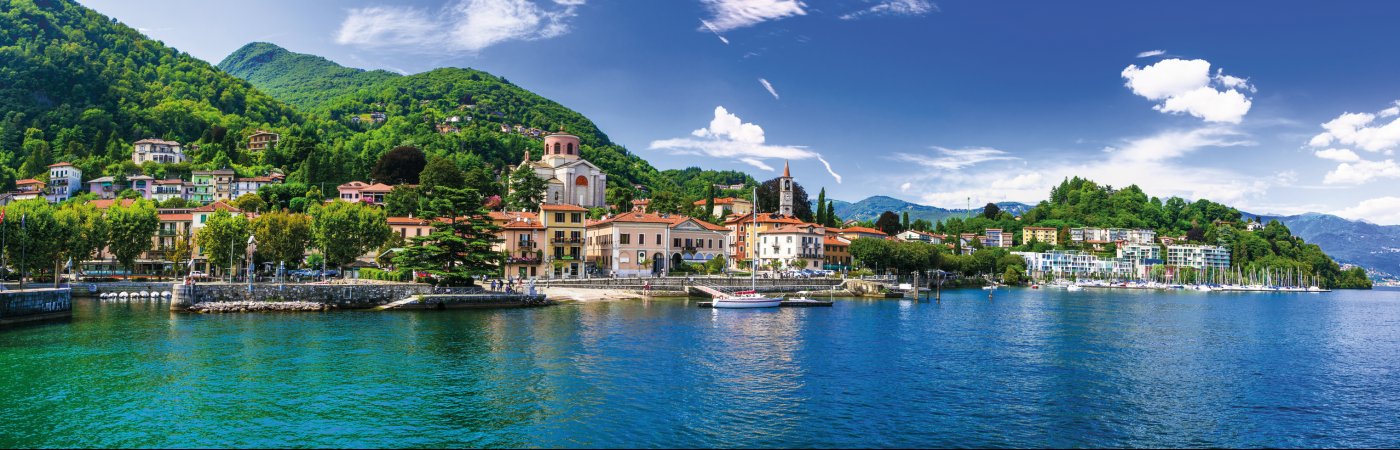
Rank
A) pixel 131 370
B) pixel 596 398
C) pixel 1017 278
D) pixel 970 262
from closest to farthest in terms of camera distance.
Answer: pixel 596 398
pixel 131 370
pixel 970 262
pixel 1017 278

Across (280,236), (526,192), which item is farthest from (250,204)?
(526,192)

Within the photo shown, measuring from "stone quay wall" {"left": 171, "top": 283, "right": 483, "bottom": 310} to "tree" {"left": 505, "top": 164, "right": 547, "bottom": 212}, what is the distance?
37406 mm

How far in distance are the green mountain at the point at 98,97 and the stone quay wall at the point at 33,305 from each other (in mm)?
68574

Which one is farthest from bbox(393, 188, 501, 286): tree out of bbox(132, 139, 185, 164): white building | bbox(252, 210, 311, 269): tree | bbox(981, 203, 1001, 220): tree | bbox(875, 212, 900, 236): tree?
bbox(981, 203, 1001, 220): tree

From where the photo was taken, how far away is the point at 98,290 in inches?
1965

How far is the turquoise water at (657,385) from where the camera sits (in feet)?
56.5

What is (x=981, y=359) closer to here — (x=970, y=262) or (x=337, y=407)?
(x=337, y=407)

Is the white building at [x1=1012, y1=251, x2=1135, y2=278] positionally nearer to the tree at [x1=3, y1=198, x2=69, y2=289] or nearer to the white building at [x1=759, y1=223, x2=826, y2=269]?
the white building at [x1=759, y1=223, x2=826, y2=269]

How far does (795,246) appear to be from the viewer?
8494 centimetres

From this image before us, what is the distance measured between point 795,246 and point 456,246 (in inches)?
1773

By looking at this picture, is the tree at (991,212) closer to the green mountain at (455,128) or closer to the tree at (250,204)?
the green mountain at (455,128)

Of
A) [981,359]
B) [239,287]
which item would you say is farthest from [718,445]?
[239,287]

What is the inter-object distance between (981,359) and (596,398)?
631 inches

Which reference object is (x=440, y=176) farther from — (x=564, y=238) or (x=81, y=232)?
(x=81, y=232)
